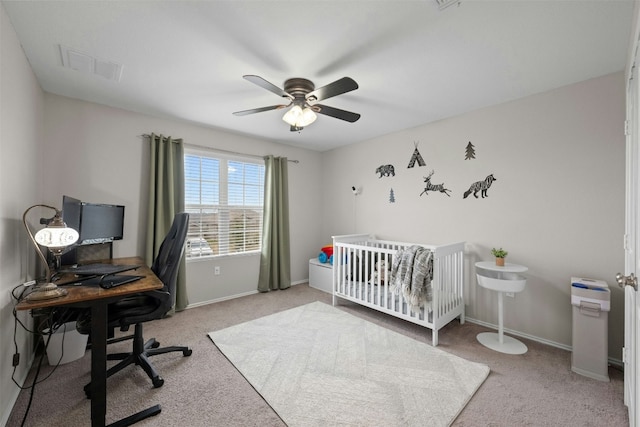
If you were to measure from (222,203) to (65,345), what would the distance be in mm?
2081

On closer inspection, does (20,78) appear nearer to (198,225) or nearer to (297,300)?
(198,225)

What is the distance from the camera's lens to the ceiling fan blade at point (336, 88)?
5.52ft

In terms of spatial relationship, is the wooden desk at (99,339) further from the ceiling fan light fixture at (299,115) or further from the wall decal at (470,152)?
the wall decal at (470,152)

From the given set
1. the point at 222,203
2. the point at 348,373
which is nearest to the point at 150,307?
the point at 348,373

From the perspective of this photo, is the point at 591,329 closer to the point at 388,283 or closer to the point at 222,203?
the point at 388,283

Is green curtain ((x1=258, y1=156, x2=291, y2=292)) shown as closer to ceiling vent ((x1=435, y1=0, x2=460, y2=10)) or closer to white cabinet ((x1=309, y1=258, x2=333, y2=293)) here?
white cabinet ((x1=309, y1=258, x2=333, y2=293))

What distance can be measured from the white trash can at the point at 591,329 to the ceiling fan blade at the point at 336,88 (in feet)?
7.41

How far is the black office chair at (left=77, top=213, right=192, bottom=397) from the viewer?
175 cm

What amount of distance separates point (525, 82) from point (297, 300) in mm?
→ 3368

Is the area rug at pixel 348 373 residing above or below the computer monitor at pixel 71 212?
below

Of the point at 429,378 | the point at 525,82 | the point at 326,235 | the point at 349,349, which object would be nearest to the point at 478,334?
the point at 429,378

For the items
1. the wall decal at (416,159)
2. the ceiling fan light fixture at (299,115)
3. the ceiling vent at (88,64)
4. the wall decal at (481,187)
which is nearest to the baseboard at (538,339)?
the wall decal at (481,187)

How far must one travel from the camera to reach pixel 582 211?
2246 mm

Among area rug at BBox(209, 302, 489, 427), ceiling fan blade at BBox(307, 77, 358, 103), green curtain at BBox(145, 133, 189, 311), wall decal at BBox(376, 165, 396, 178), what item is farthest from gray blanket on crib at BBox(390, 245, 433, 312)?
green curtain at BBox(145, 133, 189, 311)
